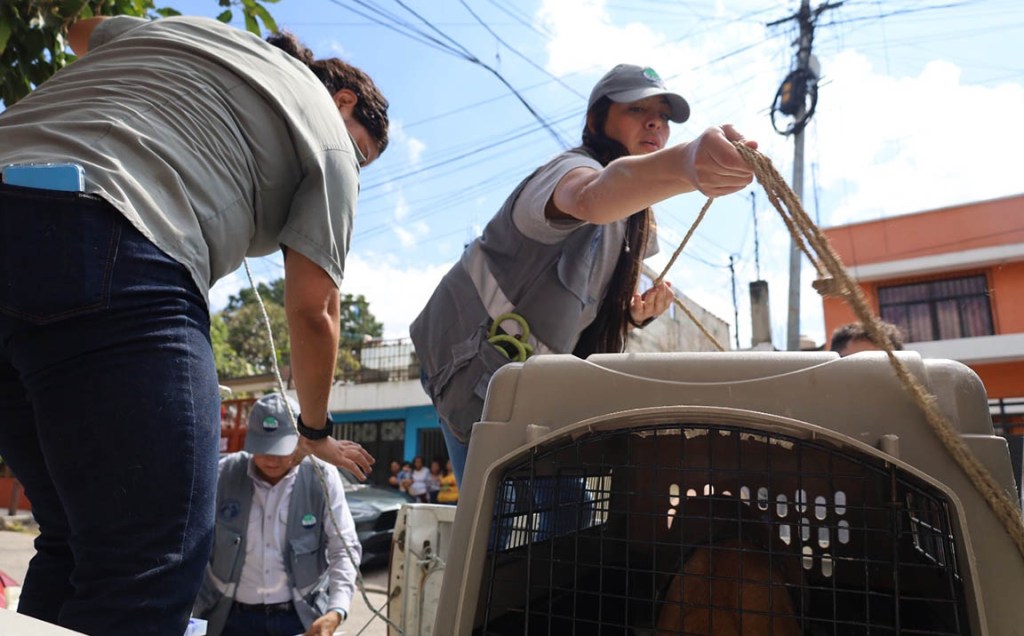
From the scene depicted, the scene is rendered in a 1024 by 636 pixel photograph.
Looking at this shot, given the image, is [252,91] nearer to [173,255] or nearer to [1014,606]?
[173,255]

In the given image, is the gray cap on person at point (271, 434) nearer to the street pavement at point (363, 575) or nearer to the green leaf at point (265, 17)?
the street pavement at point (363, 575)

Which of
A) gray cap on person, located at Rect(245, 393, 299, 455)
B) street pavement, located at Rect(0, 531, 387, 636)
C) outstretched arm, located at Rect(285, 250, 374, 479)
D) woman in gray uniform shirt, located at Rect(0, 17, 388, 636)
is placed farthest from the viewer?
street pavement, located at Rect(0, 531, 387, 636)

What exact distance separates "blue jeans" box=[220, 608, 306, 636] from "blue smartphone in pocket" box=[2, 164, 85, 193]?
2216 millimetres

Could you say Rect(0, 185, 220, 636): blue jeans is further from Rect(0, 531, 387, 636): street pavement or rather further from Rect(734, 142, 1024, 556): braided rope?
Rect(0, 531, 387, 636): street pavement

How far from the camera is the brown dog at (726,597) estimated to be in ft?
3.61

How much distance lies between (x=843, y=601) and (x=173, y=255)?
1.25 meters

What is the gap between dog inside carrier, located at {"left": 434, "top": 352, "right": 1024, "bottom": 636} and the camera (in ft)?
3.02

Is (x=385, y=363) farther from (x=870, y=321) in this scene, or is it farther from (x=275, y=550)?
(x=870, y=321)

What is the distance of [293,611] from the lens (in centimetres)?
282

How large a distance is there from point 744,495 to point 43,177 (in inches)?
48.6

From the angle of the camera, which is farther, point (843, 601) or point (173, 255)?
point (843, 601)

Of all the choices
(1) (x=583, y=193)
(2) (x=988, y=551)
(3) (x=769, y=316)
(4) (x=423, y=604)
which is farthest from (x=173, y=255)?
(3) (x=769, y=316)

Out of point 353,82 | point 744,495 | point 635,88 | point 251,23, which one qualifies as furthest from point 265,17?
point 744,495

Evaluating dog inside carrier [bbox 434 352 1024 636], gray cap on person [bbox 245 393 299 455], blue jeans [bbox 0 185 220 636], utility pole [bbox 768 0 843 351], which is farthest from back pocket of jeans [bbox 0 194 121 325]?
utility pole [bbox 768 0 843 351]
